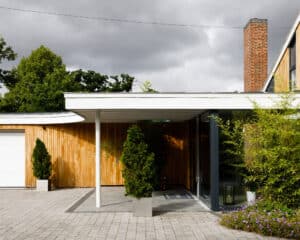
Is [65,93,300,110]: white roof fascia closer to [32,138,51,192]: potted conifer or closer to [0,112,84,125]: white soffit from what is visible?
[32,138,51,192]: potted conifer

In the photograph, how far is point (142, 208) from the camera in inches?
389

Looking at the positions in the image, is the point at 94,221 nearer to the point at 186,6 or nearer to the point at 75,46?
the point at 186,6

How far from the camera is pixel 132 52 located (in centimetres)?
2350

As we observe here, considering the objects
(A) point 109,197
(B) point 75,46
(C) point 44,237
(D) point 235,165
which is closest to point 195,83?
(B) point 75,46

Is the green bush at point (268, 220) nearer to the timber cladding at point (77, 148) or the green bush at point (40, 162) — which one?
the timber cladding at point (77, 148)

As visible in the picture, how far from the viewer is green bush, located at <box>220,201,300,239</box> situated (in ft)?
26.1

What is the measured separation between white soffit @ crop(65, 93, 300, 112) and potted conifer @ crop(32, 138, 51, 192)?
5.57 metres

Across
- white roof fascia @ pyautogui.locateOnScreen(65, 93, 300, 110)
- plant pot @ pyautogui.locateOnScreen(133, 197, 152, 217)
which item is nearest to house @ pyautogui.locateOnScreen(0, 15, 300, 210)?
white roof fascia @ pyautogui.locateOnScreen(65, 93, 300, 110)

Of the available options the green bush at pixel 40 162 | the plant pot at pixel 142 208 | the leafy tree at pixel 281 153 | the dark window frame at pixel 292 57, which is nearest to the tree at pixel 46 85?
the green bush at pixel 40 162

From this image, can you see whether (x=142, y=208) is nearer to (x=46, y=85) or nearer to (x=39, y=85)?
(x=46, y=85)

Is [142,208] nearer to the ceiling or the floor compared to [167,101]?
nearer to the floor

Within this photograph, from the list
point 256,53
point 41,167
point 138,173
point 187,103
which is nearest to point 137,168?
point 138,173

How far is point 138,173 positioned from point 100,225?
1641 mm

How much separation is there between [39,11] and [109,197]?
794cm
